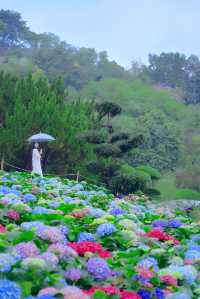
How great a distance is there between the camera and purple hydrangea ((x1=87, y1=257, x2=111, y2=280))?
2652 mm

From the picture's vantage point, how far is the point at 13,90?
19.8 m

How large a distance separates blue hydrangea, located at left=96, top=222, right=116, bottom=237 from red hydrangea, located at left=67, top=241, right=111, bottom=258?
1.10 feet

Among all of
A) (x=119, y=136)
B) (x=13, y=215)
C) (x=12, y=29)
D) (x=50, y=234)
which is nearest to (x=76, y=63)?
(x=12, y=29)

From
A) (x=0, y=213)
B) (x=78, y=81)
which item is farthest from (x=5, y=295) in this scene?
(x=78, y=81)

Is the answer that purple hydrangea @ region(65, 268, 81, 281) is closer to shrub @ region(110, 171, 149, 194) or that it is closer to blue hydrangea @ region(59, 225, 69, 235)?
blue hydrangea @ region(59, 225, 69, 235)

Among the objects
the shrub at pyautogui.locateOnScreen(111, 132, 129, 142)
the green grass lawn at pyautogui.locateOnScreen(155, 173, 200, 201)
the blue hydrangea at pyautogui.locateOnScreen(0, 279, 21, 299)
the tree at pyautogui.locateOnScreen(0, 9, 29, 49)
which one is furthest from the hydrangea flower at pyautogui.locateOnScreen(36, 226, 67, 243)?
the tree at pyautogui.locateOnScreen(0, 9, 29, 49)

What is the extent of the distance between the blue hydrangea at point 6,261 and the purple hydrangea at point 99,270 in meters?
0.35

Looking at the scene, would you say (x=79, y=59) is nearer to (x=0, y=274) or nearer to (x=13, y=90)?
(x=13, y=90)

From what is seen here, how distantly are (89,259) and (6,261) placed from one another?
528 millimetres

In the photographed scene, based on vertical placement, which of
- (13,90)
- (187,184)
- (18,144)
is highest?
(13,90)

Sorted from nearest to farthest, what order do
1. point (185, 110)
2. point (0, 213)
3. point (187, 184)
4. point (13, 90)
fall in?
point (0, 213), point (13, 90), point (187, 184), point (185, 110)

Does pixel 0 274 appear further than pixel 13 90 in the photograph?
No

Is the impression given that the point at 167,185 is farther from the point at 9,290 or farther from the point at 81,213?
the point at 9,290

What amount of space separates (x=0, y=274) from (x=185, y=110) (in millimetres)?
37210
